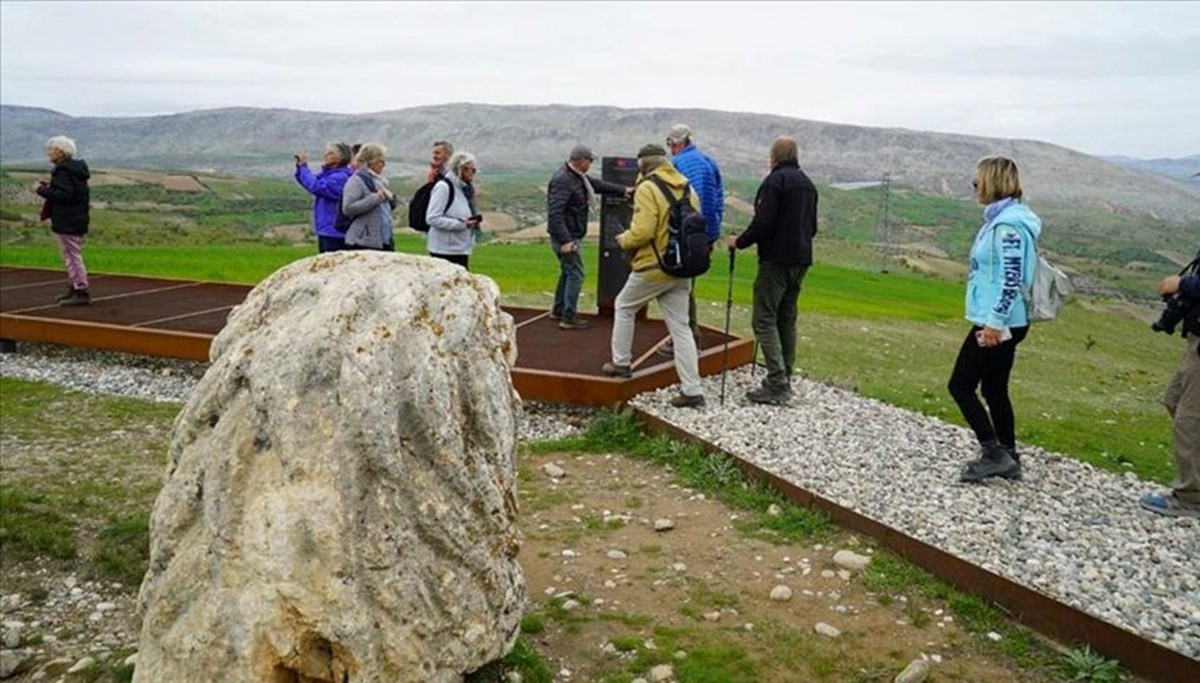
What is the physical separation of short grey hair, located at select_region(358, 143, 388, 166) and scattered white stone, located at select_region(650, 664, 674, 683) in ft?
25.6

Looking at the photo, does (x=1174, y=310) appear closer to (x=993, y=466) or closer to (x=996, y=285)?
(x=996, y=285)

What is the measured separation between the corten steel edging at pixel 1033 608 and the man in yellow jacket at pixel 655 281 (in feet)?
8.70

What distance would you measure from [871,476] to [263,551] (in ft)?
19.4

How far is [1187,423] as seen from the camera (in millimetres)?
7496

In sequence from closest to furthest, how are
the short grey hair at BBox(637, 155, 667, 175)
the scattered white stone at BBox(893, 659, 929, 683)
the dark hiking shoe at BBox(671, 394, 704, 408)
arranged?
the scattered white stone at BBox(893, 659, 929, 683) → the short grey hair at BBox(637, 155, 667, 175) → the dark hiking shoe at BBox(671, 394, 704, 408)

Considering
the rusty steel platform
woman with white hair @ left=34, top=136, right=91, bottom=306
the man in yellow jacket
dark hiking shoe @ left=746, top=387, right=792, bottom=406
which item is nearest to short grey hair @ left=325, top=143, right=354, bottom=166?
the rusty steel platform

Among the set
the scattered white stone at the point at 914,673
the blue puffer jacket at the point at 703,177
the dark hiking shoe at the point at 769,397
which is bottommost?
the scattered white stone at the point at 914,673

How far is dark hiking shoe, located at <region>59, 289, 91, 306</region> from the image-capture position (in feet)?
49.7

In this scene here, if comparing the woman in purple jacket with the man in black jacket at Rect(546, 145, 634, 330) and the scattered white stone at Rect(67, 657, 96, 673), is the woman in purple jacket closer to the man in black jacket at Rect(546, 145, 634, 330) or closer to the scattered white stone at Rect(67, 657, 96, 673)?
the man in black jacket at Rect(546, 145, 634, 330)

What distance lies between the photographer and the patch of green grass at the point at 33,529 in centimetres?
756

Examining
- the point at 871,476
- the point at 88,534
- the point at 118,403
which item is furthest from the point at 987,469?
the point at 118,403

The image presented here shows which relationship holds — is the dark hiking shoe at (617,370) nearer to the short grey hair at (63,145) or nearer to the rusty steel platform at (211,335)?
the rusty steel platform at (211,335)

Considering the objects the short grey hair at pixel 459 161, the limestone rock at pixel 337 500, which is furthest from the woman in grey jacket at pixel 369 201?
the limestone rock at pixel 337 500

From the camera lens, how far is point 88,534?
7.84 m
